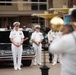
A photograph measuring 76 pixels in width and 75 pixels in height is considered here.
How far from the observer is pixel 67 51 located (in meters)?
4.52

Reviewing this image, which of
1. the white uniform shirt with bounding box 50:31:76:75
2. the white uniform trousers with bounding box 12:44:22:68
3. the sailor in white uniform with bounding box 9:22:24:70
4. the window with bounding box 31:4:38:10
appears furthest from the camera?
the window with bounding box 31:4:38:10

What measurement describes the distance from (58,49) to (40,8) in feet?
161

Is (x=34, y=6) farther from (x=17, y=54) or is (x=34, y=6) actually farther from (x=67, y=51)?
(x=67, y=51)

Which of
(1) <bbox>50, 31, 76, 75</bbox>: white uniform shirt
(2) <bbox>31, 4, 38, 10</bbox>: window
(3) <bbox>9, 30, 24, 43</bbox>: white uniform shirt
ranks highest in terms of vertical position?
(2) <bbox>31, 4, 38, 10</bbox>: window

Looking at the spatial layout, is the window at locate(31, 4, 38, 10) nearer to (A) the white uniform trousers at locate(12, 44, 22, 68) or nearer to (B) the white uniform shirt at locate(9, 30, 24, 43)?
(A) the white uniform trousers at locate(12, 44, 22, 68)

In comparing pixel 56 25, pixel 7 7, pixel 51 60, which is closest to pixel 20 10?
pixel 7 7

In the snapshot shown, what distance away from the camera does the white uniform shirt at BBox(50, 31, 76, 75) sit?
4395mm

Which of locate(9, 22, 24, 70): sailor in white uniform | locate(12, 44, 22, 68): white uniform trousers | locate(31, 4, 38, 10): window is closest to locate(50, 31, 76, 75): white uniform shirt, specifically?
locate(9, 22, 24, 70): sailor in white uniform

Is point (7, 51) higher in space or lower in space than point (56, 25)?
lower

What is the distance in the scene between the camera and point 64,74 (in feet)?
15.6

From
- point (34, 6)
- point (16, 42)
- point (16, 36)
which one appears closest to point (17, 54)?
point (16, 42)

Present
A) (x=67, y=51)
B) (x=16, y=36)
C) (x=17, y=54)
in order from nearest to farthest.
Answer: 1. (x=67, y=51)
2. (x=16, y=36)
3. (x=17, y=54)

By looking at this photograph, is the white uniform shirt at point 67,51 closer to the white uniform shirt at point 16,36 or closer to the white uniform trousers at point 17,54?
the white uniform shirt at point 16,36

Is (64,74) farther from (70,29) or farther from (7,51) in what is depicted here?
(7,51)
